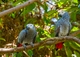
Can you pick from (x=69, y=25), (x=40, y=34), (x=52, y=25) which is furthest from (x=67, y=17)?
(x=52, y=25)

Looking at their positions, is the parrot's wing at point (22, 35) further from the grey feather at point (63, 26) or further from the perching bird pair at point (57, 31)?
the grey feather at point (63, 26)

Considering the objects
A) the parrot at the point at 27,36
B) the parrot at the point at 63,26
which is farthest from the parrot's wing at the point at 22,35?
the parrot at the point at 63,26

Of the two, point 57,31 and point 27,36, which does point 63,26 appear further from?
point 27,36

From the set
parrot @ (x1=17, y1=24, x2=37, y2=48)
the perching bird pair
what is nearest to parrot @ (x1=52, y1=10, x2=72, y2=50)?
the perching bird pair

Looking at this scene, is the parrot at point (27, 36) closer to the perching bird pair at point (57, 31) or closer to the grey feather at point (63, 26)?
the perching bird pair at point (57, 31)

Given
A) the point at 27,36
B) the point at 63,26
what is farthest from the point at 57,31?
the point at 27,36

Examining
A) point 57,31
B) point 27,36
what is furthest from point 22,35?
point 57,31

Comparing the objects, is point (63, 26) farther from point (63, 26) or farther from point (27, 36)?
point (27, 36)

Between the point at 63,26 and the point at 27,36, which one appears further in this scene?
the point at 63,26

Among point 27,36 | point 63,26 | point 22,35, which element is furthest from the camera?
point 63,26

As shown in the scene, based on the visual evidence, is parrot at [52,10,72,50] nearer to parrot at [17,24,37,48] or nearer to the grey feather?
the grey feather

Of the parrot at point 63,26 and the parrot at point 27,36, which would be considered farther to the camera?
the parrot at point 63,26

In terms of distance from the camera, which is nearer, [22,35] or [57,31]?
[22,35]

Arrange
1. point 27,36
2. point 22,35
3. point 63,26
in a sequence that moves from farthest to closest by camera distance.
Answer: point 63,26, point 27,36, point 22,35
